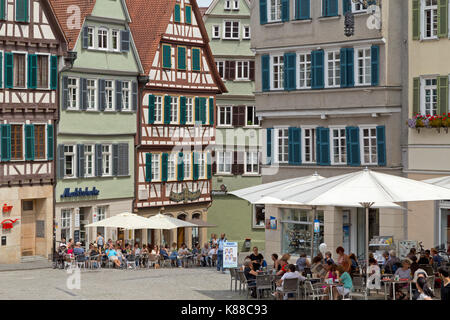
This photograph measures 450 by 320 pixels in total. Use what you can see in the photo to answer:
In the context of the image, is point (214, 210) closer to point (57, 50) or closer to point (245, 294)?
point (57, 50)

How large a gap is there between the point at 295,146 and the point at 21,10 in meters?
12.2

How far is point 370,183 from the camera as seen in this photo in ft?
69.2

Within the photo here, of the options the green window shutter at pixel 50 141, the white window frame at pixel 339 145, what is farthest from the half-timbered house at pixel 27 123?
the white window frame at pixel 339 145

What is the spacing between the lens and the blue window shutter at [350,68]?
36.4 meters

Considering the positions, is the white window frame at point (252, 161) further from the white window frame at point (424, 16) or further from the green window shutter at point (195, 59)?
the white window frame at point (424, 16)

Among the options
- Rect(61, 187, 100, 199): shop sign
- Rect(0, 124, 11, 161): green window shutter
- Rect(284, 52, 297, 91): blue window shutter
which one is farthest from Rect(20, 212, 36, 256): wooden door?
Rect(284, 52, 297, 91): blue window shutter

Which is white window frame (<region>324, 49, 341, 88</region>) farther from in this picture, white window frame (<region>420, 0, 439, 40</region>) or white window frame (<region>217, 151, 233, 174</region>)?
white window frame (<region>217, 151, 233, 174</region>)

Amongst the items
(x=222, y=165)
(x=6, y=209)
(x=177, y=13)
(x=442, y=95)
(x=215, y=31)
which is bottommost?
(x=6, y=209)

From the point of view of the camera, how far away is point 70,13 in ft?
145

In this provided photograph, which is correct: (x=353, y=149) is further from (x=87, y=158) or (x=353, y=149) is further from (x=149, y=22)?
(x=149, y=22)

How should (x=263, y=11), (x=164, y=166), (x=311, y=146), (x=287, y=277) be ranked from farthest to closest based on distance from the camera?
(x=164, y=166) → (x=263, y=11) → (x=311, y=146) → (x=287, y=277)

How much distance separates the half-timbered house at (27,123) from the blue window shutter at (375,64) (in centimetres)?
1366

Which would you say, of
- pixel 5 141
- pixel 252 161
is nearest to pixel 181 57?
pixel 252 161

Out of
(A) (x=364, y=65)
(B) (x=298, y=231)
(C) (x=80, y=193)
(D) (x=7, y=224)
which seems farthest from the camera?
(C) (x=80, y=193)
